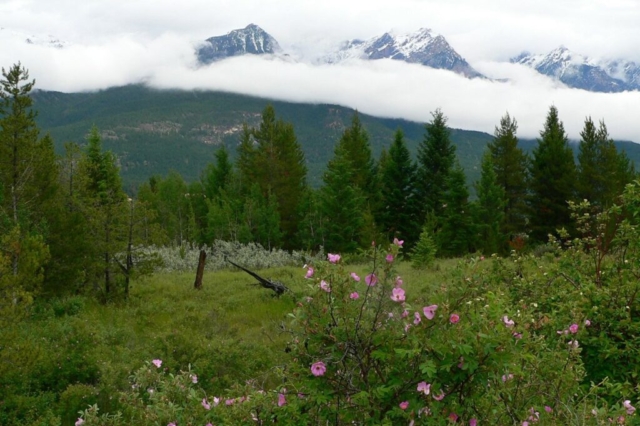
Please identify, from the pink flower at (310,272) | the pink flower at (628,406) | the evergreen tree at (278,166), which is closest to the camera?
the pink flower at (310,272)

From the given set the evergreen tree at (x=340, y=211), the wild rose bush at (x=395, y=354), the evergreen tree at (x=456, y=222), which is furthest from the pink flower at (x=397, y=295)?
the evergreen tree at (x=456, y=222)

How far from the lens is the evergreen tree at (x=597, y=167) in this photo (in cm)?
3128

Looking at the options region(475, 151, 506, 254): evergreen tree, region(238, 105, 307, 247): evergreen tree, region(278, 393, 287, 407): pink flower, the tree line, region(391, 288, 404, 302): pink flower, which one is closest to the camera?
region(391, 288, 404, 302): pink flower

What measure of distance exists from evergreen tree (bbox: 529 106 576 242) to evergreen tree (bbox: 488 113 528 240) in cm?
95

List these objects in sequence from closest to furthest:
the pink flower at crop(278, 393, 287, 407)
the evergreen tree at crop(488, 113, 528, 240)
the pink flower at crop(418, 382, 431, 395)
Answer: the pink flower at crop(418, 382, 431, 395) → the pink flower at crop(278, 393, 287, 407) → the evergreen tree at crop(488, 113, 528, 240)

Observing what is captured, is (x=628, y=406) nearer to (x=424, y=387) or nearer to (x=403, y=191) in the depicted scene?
(x=424, y=387)

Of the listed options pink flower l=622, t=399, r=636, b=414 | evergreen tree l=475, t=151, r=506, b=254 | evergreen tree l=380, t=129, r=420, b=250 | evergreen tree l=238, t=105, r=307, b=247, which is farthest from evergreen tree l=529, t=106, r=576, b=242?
pink flower l=622, t=399, r=636, b=414

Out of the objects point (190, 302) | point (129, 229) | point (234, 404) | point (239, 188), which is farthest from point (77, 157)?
point (239, 188)

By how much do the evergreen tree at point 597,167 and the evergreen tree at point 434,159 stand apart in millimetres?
7814

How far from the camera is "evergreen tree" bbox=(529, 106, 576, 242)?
31.4 m

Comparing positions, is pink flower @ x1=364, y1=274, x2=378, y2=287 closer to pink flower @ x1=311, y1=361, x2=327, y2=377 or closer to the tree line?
pink flower @ x1=311, y1=361, x2=327, y2=377

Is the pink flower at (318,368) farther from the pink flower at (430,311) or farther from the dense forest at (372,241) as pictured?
the pink flower at (430,311)

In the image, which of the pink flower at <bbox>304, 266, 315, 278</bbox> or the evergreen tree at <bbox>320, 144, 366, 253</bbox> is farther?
the evergreen tree at <bbox>320, 144, 366, 253</bbox>

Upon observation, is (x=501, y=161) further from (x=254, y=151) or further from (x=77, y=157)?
(x=77, y=157)
